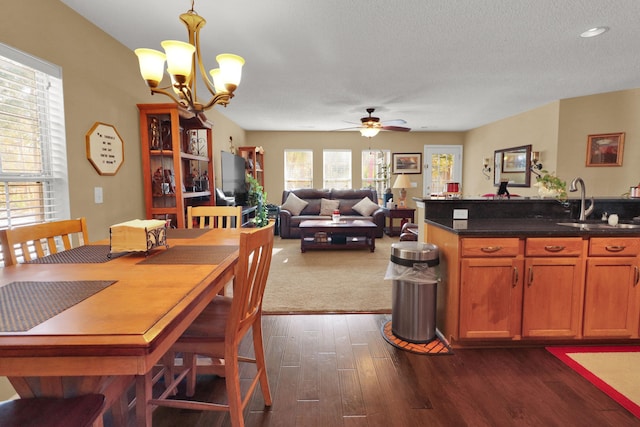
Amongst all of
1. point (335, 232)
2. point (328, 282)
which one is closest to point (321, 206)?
point (335, 232)

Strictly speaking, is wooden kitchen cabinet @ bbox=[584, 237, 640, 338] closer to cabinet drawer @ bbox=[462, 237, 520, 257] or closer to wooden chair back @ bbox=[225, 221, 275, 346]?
cabinet drawer @ bbox=[462, 237, 520, 257]

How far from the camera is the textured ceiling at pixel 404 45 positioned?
92.3 inches

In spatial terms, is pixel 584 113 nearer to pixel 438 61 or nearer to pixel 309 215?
pixel 438 61

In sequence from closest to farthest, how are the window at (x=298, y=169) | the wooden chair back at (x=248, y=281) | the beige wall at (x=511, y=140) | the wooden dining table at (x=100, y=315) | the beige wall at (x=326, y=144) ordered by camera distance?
the wooden dining table at (x=100, y=315)
the wooden chair back at (x=248, y=281)
the beige wall at (x=511, y=140)
the beige wall at (x=326, y=144)
the window at (x=298, y=169)

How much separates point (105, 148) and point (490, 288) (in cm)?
317

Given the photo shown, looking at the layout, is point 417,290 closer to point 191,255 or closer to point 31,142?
point 191,255

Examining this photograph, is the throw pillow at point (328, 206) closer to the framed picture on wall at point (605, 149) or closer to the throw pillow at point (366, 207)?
the throw pillow at point (366, 207)

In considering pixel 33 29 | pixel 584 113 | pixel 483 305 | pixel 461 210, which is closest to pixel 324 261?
pixel 461 210

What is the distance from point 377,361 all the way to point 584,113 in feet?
16.8

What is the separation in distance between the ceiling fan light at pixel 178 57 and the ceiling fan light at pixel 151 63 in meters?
0.12

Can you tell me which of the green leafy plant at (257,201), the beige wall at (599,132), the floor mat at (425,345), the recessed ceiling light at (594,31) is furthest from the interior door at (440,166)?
the floor mat at (425,345)

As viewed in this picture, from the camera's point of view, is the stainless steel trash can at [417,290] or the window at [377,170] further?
the window at [377,170]

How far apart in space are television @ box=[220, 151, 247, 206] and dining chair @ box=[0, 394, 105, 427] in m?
4.39

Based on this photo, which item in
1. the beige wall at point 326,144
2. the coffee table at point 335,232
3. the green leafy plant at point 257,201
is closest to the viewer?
the coffee table at point 335,232
